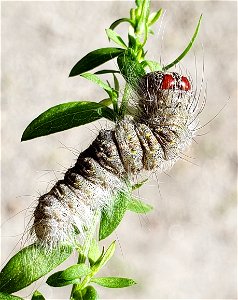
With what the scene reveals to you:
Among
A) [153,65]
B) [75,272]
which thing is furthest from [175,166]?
[75,272]

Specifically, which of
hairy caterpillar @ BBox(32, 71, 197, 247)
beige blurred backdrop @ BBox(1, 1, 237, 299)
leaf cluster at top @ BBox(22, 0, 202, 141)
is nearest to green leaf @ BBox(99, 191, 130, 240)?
hairy caterpillar @ BBox(32, 71, 197, 247)

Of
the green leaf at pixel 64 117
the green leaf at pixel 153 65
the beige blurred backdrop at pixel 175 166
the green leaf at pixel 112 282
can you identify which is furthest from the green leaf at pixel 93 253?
the beige blurred backdrop at pixel 175 166

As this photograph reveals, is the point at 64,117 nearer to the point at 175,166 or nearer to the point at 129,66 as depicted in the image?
the point at 129,66

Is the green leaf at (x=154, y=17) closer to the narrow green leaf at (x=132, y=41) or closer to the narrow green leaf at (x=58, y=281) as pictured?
the narrow green leaf at (x=132, y=41)

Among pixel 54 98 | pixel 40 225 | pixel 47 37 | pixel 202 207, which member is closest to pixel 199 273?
pixel 202 207

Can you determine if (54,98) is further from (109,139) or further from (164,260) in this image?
(109,139)

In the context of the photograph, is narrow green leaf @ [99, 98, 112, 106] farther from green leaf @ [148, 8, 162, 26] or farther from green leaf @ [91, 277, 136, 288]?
green leaf @ [91, 277, 136, 288]
